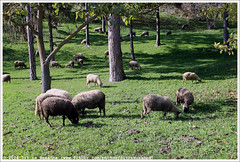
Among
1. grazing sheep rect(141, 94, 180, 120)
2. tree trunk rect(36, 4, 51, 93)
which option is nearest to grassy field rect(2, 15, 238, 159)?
grazing sheep rect(141, 94, 180, 120)

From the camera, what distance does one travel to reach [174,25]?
5856 cm

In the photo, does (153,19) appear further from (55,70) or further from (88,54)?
(55,70)

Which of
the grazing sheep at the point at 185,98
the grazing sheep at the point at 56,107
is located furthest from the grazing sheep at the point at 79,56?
the grazing sheep at the point at 56,107

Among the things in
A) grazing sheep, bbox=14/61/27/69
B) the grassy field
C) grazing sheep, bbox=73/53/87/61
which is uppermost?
grazing sheep, bbox=73/53/87/61

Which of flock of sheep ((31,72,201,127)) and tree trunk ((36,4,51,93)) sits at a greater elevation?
tree trunk ((36,4,51,93))

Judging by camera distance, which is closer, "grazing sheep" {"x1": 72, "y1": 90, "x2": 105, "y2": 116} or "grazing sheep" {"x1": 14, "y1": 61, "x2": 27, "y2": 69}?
"grazing sheep" {"x1": 72, "y1": 90, "x2": 105, "y2": 116}

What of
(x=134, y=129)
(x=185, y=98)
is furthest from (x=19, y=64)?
(x=134, y=129)

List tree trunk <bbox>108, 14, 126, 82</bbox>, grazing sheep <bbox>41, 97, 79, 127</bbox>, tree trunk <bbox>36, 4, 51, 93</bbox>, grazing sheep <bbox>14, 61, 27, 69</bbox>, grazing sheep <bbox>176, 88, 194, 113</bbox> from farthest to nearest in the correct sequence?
grazing sheep <bbox>14, 61, 27, 69</bbox> → tree trunk <bbox>108, 14, 126, 82</bbox> → tree trunk <bbox>36, 4, 51, 93</bbox> → grazing sheep <bbox>176, 88, 194, 113</bbox> → grazing sheep <bbox>41, 97, 79, 127</bbox>

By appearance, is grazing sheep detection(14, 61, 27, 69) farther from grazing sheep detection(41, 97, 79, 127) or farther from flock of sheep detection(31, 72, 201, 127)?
grazing sheep detection(41, 97, 79, 127)

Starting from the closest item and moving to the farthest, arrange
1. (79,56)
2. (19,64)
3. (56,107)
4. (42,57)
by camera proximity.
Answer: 1. (56,107)
2. (42,57)
3. (19,64)
4. (79,56)

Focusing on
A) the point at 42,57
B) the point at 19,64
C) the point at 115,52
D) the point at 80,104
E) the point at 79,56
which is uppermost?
the point at 115,52

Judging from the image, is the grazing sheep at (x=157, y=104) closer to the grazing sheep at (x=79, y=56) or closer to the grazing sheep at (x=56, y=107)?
the grazing sheep at (x=56, y=107)

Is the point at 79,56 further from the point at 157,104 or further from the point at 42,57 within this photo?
the point at 157,104

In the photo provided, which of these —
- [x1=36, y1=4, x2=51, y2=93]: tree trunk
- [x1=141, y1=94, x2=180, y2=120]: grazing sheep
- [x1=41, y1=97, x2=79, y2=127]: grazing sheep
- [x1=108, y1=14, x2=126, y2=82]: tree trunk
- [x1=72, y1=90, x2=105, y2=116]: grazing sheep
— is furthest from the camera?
[x1=108, y1=14, x2=126, y2=82]: tree trunk
